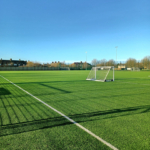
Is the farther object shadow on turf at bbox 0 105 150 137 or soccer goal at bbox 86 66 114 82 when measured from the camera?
soccer goal at bbox 86 66 114 82

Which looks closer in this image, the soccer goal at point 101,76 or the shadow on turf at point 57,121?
the shadow on turf at point 57,121

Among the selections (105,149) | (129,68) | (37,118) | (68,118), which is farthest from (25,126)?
(129,68)

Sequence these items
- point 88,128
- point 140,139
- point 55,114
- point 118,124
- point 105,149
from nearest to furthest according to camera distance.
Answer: point 105,149, point 140,139, point 88,128, point 118,124, point 55,114

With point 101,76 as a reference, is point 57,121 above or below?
below

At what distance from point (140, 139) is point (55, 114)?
2513mm

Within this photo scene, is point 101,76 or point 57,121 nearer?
point 57,121

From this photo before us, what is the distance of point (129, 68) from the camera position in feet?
215

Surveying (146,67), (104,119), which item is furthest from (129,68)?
(104,119)

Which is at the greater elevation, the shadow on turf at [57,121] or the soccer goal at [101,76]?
the soccer goal at [101,76]

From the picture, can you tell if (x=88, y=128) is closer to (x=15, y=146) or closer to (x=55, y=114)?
(x=55, y=114)

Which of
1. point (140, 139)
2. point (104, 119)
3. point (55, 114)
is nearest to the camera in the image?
point (140, 139)

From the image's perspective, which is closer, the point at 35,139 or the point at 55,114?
the point at 35,139

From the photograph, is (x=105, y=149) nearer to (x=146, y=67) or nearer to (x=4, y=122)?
(x=4, y=122)

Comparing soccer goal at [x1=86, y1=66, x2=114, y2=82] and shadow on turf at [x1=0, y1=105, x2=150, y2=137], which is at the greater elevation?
soccer goal at [x1=86, y1=66, x2=114, y2=82]
